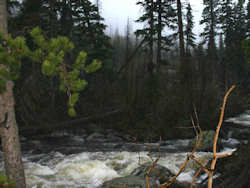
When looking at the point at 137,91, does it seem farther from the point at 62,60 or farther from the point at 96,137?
the point at 62,60

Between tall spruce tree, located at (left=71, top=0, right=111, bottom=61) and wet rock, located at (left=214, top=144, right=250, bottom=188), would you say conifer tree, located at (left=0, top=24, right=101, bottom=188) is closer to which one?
wet rock, located at (left=214, top=144, right=250, bottom=188)

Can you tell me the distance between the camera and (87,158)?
862cm

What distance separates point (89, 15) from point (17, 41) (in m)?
17.6

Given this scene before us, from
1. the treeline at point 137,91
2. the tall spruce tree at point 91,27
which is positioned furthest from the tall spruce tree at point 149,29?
the tall spruce tree at point 91,27

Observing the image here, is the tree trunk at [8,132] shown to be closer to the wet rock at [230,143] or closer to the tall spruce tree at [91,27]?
the wet rock at [230,143]

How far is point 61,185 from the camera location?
636 cm

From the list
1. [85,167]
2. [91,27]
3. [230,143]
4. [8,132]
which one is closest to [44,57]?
[8,132]

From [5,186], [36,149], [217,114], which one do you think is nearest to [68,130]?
[36,149]

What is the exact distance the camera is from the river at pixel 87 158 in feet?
22.1

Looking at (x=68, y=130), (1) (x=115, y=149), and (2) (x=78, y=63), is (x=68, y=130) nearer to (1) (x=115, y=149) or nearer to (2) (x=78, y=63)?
(1) (x=115, y=149)

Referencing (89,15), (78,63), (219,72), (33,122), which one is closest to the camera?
(78,63)

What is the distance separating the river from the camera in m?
6.75

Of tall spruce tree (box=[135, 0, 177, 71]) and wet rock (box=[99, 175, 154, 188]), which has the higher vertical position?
tall spruce tree (box=[135, 0, 177, 71])

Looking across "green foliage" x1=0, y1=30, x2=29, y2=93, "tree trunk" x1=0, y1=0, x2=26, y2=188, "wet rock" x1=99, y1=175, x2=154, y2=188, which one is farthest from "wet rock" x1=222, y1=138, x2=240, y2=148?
"green foliage" x1=0, y1=30, x2=29, y2=93
